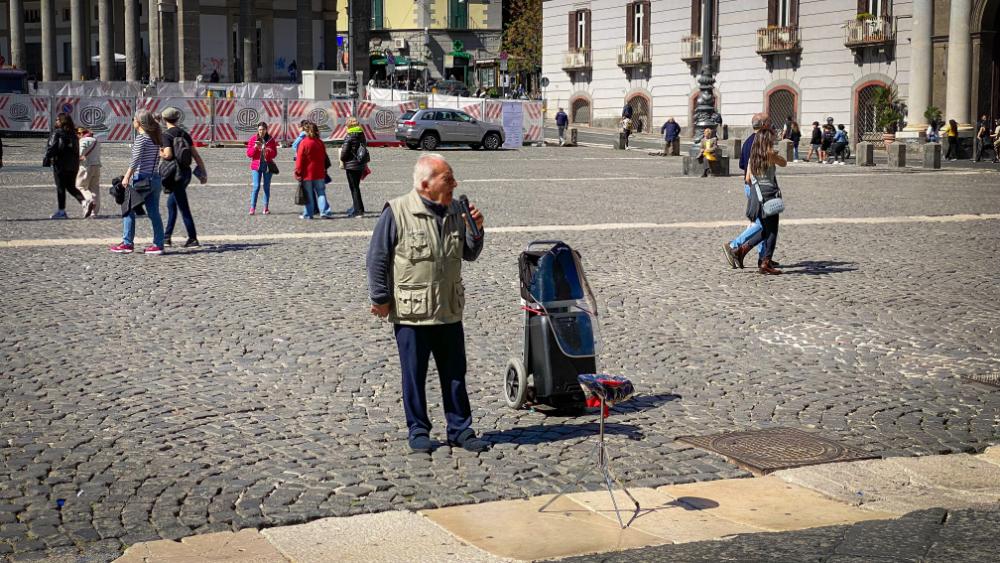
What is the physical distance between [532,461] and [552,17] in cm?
5883

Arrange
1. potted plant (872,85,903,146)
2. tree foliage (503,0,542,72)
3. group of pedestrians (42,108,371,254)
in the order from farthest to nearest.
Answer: tree foliage (503,0,542,72) → potted plant (872,85,903,146) → group of pedestrians (42,108,371,254)

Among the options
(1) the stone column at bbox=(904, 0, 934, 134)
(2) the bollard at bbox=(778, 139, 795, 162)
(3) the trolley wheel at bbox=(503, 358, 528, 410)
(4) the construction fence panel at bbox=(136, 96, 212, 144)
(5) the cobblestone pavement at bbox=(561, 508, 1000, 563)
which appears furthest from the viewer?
(4) the construction fence panel at bbox=(136, 96, 212, 144)

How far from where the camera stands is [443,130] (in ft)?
142

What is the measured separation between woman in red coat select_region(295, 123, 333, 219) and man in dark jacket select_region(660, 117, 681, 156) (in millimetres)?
23895

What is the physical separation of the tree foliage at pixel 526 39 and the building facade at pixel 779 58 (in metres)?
11.8

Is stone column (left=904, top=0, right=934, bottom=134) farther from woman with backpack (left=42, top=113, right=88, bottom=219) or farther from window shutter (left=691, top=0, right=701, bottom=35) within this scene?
woman with backpack (left=42, top=113, right=88, bottom=219)

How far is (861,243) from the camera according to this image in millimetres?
16062

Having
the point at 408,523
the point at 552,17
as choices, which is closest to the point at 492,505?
the point at 408,523

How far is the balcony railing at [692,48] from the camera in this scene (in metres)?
52.6

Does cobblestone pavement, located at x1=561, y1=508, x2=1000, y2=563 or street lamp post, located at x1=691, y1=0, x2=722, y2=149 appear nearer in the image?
cobblestone pavement, located at x1=561, y1=508, x2=1000, y2=563

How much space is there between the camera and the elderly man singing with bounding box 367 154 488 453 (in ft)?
22.3

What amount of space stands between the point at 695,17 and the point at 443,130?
15235mm

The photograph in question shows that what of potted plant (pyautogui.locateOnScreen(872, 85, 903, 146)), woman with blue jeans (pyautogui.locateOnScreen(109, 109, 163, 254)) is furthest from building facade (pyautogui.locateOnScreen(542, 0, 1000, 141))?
woman with blue jeans (pyautogui.locateOnScreen(109, 109, 163, 254))

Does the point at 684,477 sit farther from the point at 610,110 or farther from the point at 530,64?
the point at 530,64
